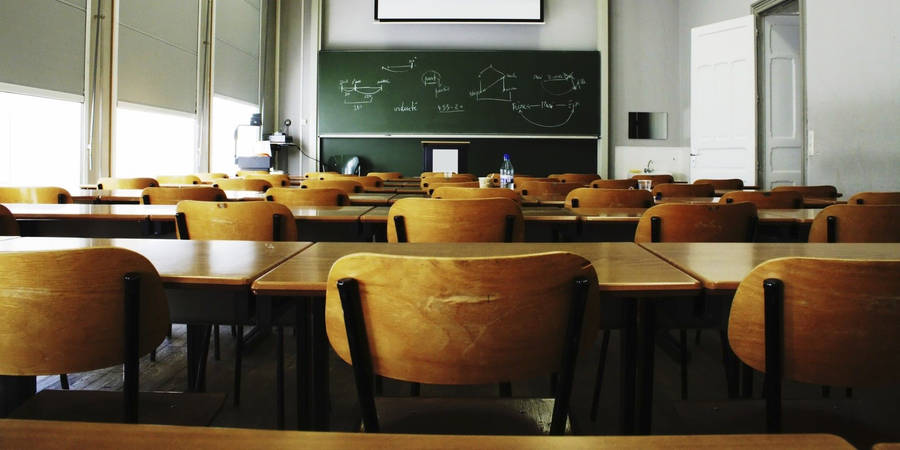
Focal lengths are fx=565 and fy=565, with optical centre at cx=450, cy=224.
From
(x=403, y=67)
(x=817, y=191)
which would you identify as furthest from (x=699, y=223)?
(x=403, y=67)

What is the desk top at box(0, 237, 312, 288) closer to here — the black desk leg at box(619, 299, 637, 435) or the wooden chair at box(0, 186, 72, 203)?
the black desk leg at box(619, 299, 637, 435)

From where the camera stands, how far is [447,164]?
30.0ft

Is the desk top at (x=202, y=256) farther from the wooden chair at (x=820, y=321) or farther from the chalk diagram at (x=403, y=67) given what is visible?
the chalk diagram at (x=403, y=67)

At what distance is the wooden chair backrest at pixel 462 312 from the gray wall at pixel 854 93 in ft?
17.0

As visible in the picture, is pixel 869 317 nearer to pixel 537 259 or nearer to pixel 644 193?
pixel 537 259

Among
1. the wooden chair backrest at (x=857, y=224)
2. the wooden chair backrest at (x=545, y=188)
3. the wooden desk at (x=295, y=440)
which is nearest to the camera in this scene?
the wooden desk at (x=295, y=440)

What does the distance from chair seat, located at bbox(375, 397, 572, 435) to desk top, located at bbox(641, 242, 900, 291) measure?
0.41 metres

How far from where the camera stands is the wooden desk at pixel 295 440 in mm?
545

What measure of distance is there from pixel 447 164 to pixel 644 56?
3633 mm

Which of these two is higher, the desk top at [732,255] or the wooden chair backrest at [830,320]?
the desk top at [732,255]

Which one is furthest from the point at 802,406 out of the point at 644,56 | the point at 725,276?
the point at 644,56

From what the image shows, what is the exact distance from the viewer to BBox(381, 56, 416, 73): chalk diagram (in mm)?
8922

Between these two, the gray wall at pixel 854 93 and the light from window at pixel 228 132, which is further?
the light from window at pixel 228 132

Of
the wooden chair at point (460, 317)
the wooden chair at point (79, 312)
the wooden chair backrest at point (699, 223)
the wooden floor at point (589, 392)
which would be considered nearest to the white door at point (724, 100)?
the wooden floor at point (589, 392)
